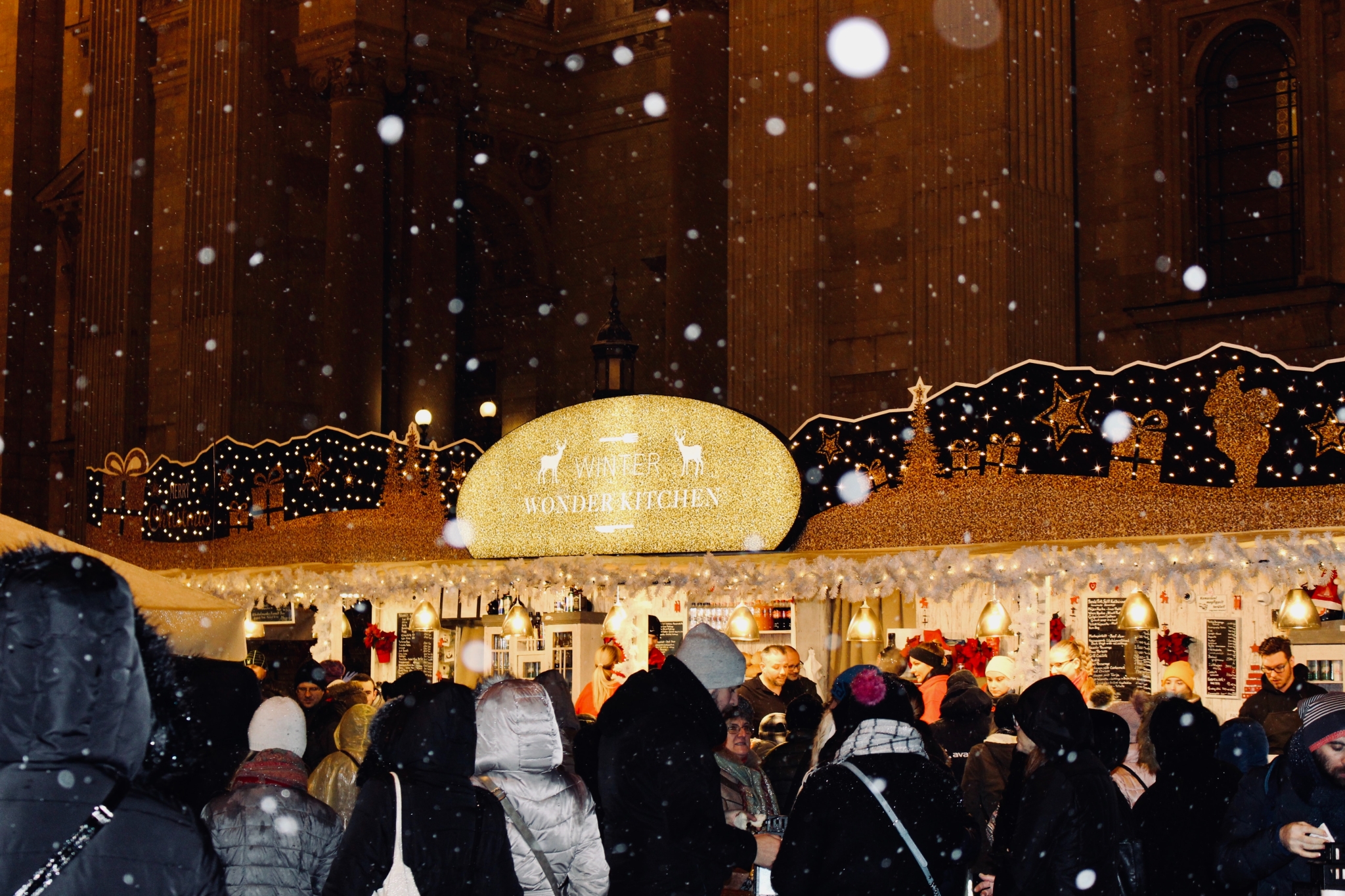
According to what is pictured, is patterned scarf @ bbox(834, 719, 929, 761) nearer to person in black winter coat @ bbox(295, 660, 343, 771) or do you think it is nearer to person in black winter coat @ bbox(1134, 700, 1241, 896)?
person in black winter coat @ bbox(1134, 700, 1241, 896)

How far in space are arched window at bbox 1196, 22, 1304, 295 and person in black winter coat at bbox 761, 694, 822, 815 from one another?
10079 millimetres

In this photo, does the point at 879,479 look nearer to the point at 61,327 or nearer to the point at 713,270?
the point at 713,270

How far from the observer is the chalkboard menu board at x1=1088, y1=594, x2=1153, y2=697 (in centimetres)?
1416

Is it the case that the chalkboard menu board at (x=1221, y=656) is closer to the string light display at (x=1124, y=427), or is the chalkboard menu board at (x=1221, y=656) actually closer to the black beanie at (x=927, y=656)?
the string light display at (x=1124, y=427)

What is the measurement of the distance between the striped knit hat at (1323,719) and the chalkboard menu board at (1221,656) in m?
7.95

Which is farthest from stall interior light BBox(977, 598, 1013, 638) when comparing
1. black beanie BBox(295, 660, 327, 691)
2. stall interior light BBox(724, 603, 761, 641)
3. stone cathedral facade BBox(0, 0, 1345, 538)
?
black beanie BBox(295, 660, 327, 691)

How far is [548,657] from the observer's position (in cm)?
1741

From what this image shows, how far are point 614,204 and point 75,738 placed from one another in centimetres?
2743

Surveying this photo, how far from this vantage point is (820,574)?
45.2ft

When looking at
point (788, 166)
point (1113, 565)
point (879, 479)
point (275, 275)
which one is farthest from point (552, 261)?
point (1113, 565)

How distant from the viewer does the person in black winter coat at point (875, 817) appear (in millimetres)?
5820

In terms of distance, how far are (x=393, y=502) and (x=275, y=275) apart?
9.60 m

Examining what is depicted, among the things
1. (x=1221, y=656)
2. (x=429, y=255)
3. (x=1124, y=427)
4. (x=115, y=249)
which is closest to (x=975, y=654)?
(x=1221, y=656)

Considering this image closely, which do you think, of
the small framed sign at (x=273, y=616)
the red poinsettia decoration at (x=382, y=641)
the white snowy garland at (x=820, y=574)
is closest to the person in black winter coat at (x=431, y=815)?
the white snowy garland at (x=820, y=574)
